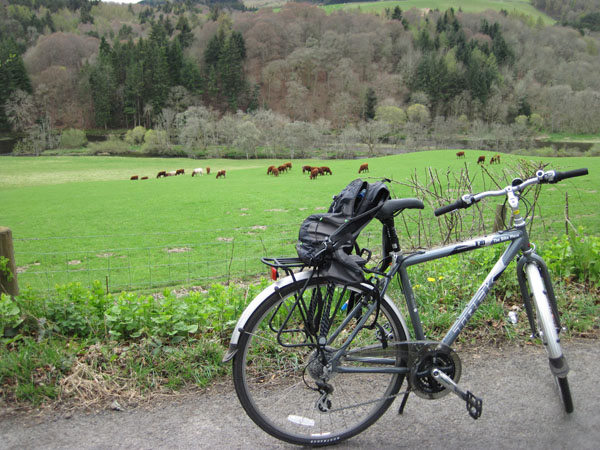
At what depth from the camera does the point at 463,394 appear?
8.39 feet

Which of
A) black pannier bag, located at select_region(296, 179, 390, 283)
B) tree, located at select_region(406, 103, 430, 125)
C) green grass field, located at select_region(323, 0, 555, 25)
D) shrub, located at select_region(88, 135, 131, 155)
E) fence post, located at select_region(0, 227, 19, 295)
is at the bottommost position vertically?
fence post, located at select_region(0, 227, 19, 295)

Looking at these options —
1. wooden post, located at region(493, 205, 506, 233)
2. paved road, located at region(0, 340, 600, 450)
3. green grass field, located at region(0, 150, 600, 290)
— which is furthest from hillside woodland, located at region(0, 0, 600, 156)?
paved road, located at region(0, 340, 600, 450)

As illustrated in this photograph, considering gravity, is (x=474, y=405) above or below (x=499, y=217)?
below

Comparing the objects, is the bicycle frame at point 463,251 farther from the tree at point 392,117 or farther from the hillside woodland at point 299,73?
the tree at point 392,117

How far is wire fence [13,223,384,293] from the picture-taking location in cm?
1394

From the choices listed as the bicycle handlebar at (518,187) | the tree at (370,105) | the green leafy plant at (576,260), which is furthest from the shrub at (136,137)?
the bicycle handlebar at (518,187)

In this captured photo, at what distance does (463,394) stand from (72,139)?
75.9m

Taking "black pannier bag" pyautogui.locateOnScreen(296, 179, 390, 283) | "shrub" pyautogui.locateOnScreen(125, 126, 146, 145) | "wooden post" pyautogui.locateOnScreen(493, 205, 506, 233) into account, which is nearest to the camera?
"black pannier bag" pyautogui.locateOnScreen(296, 179, 390, 283)

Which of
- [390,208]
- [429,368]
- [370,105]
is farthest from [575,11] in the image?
[429,368]

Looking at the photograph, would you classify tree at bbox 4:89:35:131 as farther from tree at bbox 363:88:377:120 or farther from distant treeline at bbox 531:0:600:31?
distant treeline at bbox 531:0:600:31

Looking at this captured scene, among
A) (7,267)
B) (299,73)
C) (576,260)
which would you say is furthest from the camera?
(299,73)

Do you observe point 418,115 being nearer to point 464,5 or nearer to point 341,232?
point 341,232

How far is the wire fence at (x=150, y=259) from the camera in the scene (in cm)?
1394

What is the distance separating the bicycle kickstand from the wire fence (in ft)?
31.8
